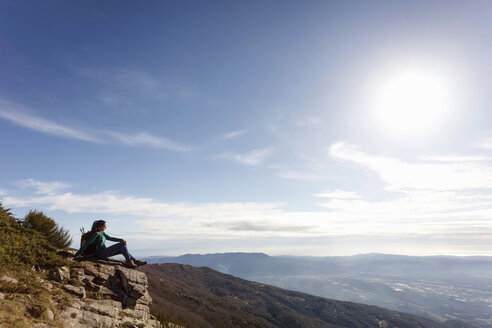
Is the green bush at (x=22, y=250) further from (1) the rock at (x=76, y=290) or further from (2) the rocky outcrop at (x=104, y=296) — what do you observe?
(1) the rock at (x=76, y=290)

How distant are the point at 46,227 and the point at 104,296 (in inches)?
345

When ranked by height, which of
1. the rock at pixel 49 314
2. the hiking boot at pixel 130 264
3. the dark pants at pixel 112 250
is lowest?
the rock at pixel 49 314

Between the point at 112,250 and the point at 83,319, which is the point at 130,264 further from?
the point at 83,319

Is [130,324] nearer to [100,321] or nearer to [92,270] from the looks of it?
[100,321]

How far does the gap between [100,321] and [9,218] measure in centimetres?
1176

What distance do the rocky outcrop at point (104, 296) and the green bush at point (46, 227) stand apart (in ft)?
17.7

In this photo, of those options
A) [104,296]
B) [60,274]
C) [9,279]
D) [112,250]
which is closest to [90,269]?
[112,250]

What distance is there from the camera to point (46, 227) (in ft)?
58.6

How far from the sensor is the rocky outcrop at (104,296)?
10789 millimetres

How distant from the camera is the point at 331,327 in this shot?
199 m

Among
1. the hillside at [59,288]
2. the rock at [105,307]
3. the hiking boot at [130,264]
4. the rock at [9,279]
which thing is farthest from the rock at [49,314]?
the hiking boot at [130,264]

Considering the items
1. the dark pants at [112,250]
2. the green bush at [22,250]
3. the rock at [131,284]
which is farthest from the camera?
the dark pants at [112,250]

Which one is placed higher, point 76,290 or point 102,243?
point 102,243

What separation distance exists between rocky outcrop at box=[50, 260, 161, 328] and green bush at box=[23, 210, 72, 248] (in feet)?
17.7
